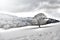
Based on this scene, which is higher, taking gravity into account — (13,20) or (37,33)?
(13,20)

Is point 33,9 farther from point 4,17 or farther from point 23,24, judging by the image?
point 4,17

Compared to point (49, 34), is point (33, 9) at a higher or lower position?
higher

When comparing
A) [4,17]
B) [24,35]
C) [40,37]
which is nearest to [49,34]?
[40,37]

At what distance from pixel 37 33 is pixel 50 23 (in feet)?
0.94

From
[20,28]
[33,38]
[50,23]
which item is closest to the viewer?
[33,38]

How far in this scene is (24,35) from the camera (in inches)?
39.6

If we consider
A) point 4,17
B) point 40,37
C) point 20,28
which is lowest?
point 40,37

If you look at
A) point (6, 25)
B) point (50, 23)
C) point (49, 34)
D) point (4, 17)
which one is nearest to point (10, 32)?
point (6, 25)

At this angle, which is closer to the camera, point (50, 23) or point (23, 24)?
point (23, 24)

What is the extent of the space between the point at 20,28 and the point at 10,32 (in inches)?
5.2

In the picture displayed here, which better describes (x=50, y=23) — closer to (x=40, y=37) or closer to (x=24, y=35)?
(x=40, y=37)

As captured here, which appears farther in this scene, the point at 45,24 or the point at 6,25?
A: the point at 45,24

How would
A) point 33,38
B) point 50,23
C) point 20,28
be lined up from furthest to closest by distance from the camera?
point 50,23 → point 20,28 → point 33,38

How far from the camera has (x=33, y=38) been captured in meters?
0.99
